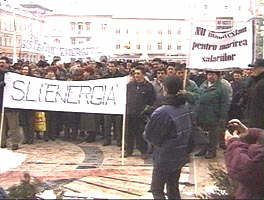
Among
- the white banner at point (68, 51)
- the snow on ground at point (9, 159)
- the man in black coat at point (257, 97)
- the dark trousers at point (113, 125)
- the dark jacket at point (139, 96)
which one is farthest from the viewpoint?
the white banner at point (68, 51)

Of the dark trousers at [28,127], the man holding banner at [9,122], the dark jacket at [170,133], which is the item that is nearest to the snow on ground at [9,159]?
the man holding banner at [9,122]

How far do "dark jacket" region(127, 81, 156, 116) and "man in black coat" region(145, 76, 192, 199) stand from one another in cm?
442

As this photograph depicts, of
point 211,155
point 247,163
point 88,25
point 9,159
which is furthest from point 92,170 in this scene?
point 88,25

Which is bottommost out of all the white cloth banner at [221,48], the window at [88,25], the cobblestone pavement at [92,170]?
the cobblestone pavement at [92,170]

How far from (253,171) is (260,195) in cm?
35

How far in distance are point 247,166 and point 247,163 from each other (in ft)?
0.08

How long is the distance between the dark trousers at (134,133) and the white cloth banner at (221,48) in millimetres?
2441

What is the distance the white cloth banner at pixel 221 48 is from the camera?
8.37m

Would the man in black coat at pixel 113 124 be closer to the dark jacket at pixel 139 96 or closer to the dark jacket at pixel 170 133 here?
the dark jacket at pixel 139 96

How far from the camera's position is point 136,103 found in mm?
10758

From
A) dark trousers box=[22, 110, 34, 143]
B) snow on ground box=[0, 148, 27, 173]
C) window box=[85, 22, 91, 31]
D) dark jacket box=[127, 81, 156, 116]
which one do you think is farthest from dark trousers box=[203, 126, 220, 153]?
window box=[85, 22, 91, 31]

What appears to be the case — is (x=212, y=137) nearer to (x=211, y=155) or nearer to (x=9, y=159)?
(x=211, y=155)

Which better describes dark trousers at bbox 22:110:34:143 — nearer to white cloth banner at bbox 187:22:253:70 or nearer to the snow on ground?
the snow on ground

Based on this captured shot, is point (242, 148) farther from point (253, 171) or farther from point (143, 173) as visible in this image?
point (143, 173)
